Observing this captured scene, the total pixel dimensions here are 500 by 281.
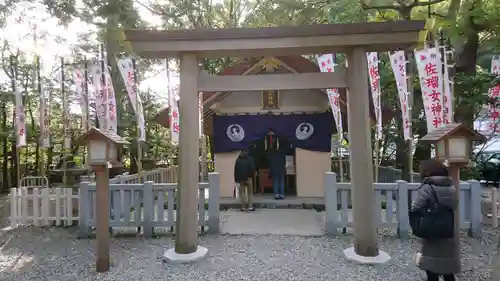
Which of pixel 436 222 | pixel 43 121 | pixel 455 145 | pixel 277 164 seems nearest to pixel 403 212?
pixel 455 145

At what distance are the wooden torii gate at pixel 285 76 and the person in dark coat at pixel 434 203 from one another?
1.44 m

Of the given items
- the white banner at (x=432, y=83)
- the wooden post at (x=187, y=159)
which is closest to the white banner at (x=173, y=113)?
the wooden post at (x=187, y=159)

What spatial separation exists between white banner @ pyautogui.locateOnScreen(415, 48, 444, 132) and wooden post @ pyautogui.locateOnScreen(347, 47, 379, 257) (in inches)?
83.8

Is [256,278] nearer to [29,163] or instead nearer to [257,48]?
[257,48]

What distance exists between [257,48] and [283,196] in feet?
20.6

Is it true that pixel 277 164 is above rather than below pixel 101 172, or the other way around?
below

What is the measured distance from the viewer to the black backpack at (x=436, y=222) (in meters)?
3.72

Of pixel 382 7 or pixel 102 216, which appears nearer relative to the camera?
pixel 102 216

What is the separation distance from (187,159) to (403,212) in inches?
160

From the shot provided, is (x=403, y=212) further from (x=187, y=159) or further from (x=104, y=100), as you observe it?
(x=104, y=100)

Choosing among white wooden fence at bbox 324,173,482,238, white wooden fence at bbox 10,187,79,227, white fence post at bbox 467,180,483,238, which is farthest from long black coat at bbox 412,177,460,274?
white wooden fence at bbox 10,187,79,227

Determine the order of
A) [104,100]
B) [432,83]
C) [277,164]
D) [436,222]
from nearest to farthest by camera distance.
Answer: [436,222]
[432,83]
[104,100]
[277,164]

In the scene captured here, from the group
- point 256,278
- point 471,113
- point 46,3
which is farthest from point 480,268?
point 46,3

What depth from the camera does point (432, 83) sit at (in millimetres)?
6789
